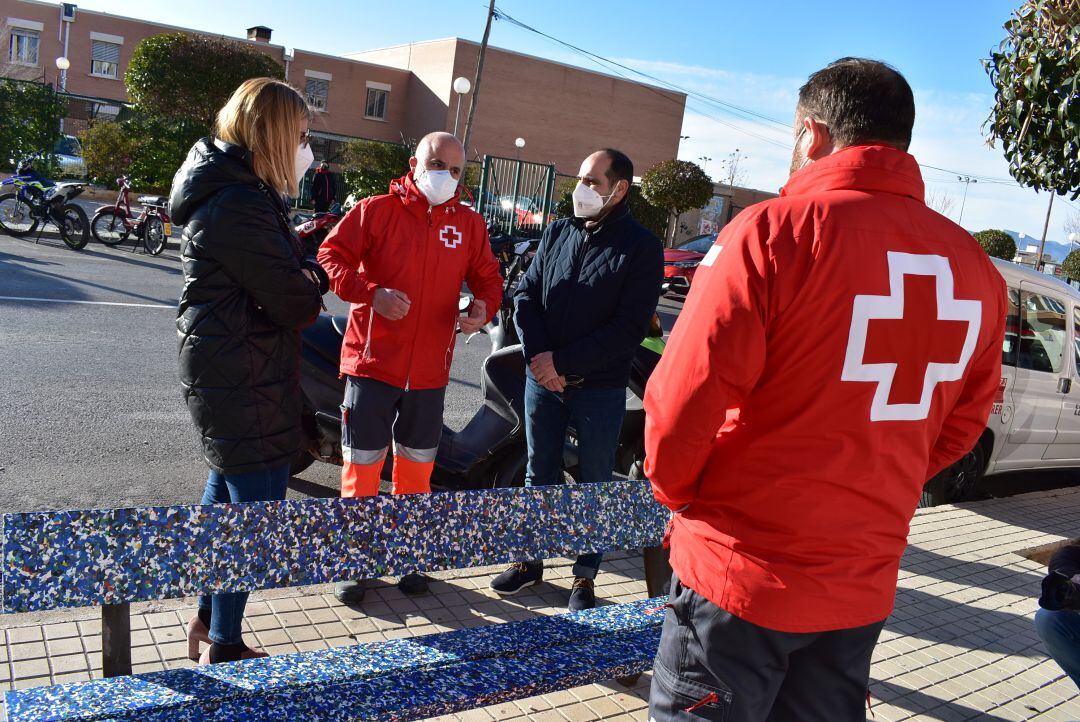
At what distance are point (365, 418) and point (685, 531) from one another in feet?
7.51

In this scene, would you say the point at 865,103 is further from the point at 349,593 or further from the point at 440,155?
the point at 349,593

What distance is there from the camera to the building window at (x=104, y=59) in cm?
4497

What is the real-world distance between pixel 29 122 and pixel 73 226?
9743mm

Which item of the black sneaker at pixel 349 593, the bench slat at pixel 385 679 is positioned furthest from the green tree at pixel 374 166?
the bench slat at pixel 385 679

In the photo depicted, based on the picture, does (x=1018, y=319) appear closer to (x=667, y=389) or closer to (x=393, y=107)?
(x=667, y=389)

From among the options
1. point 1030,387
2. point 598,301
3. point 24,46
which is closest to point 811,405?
point 598,301

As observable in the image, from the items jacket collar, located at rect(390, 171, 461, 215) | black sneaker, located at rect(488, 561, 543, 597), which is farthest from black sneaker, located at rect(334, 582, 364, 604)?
jacket collar, located at rect(390, 171, 461, 215)

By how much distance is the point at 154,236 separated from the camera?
1468cm

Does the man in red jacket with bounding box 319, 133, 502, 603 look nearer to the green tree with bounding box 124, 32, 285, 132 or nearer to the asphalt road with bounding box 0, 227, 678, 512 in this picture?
the asphalt road with bounding box 0, 227, 678, 512

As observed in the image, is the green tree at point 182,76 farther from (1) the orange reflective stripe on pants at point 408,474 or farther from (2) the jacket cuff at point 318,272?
(2) the jacket cuff at point 318,272

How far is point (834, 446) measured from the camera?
180 cm

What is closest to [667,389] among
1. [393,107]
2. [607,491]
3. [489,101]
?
[607,491]

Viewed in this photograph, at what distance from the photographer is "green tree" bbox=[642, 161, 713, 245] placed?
2716cm

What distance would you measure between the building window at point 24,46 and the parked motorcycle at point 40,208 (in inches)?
1435
